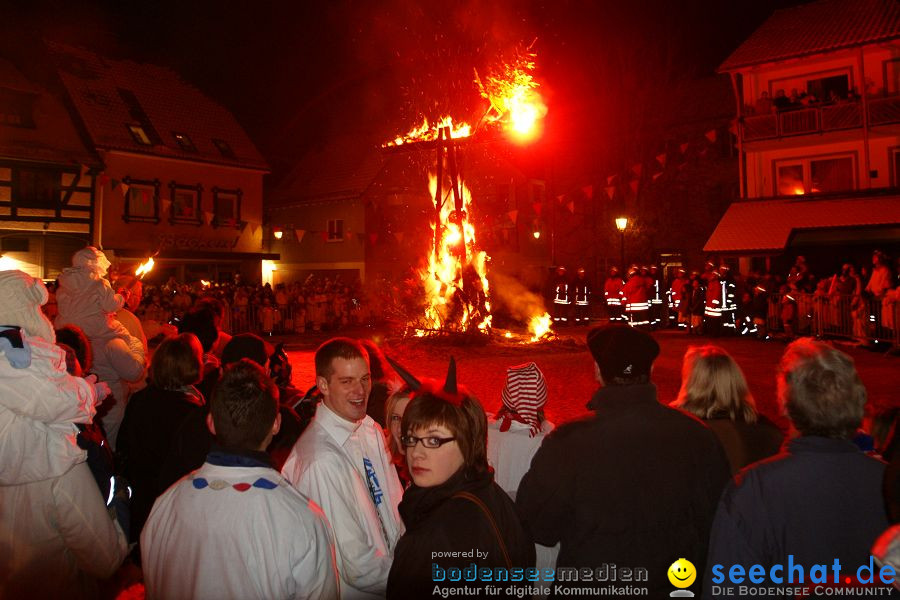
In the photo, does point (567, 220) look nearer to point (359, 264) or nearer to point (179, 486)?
point (359, 264)

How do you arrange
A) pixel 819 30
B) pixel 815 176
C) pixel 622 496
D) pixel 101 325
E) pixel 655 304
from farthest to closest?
1. pixel 815 176
2. pixel 819 30
3. pixel 655 304
4. pixel 101 325
5. pixel 622 496

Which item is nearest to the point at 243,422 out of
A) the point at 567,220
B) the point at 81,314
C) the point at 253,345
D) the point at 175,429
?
the point at 175,429

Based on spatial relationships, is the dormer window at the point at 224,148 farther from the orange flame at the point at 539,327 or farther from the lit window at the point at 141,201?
the orange flame at the point at 539,327

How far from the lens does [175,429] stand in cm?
414

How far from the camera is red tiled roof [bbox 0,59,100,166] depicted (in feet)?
82.3

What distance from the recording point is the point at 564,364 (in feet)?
44.6

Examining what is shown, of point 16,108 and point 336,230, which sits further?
point 336,230

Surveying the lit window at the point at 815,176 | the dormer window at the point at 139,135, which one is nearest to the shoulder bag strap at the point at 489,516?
the lit window at the point at 815,176

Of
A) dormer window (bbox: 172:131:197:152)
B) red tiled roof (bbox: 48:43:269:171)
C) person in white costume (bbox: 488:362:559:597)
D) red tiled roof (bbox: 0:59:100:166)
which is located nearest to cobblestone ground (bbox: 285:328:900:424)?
person in white costume (bbox: 488:362:559:597)

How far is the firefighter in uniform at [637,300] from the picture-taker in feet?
67.3

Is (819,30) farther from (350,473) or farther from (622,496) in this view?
(350,473)

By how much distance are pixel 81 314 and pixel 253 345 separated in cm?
174

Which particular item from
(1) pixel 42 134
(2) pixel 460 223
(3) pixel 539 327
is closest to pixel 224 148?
(1) pixel 42 134

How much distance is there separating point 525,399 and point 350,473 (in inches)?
56.9
